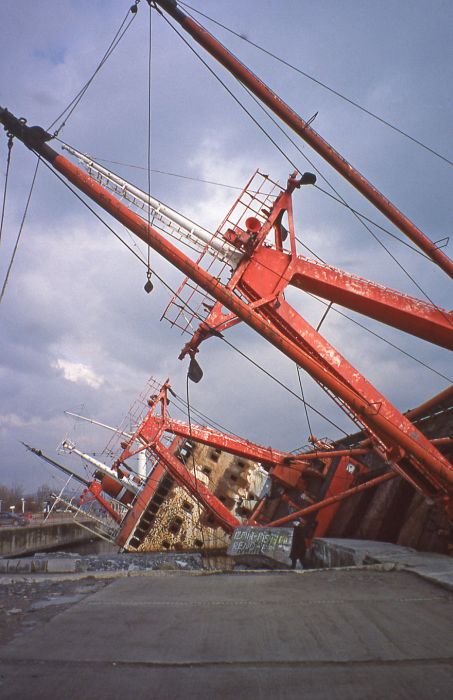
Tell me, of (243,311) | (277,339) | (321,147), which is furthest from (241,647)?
(321,147)

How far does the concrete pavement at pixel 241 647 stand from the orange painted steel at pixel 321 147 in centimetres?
694

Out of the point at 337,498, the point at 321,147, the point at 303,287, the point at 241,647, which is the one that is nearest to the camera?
the point at 241,647

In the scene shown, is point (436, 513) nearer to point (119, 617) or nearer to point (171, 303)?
point (171, 303)

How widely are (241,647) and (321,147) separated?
8.81 meters

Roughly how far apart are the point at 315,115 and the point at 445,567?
7.74m

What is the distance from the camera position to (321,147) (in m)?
9.25

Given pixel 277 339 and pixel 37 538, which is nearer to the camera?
pixel 277 339

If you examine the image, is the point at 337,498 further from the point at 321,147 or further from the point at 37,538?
the point at 37,538

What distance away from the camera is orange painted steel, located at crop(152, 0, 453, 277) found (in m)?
9.16

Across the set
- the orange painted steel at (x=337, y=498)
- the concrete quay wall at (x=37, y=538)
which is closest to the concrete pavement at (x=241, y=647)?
the orange painted steel at (x=337, y=498)

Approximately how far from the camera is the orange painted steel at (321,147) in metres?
9.16

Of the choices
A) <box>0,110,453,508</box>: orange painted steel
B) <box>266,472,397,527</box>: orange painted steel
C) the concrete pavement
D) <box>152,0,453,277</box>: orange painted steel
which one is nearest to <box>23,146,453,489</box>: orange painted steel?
<box>0,110,453,508</box>: orange painted steel

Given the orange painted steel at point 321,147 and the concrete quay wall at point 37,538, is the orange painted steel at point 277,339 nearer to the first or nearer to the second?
the orange painted steel at point 321,147

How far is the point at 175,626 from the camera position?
3.10 m
